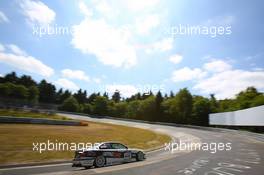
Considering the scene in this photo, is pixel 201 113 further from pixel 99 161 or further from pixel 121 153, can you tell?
pixel 99 161

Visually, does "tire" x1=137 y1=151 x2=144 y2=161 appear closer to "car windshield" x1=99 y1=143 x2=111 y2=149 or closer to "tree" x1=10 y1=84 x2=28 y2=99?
"car windshield" x1=99 y1=143 x2=111 y2=149

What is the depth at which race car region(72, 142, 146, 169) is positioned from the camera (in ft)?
51.4

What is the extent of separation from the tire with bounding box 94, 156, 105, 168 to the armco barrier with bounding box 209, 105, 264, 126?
81.8 feet

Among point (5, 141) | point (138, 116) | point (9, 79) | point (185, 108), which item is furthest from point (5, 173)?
point (9, 79)

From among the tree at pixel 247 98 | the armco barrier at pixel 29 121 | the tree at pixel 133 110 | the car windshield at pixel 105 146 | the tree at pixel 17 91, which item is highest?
the tree at pixel 17 91

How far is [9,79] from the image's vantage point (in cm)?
13500

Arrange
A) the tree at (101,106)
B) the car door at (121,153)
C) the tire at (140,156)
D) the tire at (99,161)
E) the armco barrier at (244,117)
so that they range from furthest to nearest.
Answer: the tree at (101,106)
the armco barrier at (244,117)
the tire at (140,156)
the car door at (121,153)
the tire at (99,161)

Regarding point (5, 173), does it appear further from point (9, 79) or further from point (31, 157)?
point (9, 79)

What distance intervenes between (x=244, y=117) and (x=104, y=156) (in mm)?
32432

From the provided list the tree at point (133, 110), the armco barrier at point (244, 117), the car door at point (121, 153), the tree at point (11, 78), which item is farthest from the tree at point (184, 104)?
the tree at point (11, 78)

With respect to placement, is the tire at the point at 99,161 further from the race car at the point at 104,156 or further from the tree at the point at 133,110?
the tree at the point at 133,110

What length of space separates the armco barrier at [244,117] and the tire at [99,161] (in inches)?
982

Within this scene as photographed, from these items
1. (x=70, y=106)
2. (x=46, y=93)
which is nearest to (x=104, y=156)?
(x=70, y=106)

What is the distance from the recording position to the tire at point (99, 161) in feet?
52.1
